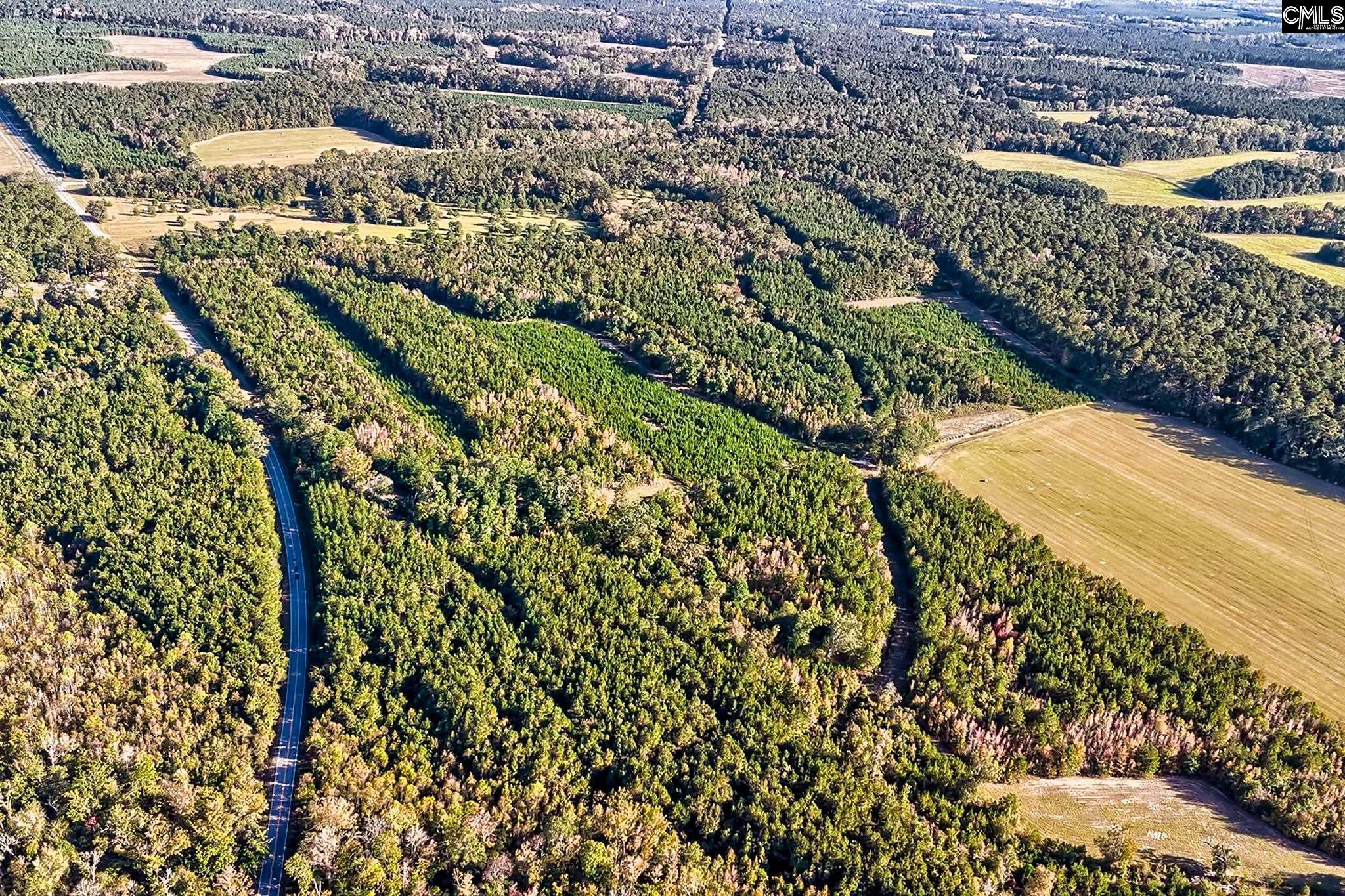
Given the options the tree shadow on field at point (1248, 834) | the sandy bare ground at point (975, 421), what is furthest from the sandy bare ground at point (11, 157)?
the tree shadow on field at point (1248, 834)

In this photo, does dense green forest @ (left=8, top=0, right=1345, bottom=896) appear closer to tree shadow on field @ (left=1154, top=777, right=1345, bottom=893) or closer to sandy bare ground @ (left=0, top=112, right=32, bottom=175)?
tree shadow on field @ (left=1154, top=777, right=1345, bottom=893)

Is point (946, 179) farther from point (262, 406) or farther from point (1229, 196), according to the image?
point (262, 406)

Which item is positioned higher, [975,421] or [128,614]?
[975,421]

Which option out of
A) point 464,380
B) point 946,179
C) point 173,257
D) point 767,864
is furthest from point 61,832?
point 946,179

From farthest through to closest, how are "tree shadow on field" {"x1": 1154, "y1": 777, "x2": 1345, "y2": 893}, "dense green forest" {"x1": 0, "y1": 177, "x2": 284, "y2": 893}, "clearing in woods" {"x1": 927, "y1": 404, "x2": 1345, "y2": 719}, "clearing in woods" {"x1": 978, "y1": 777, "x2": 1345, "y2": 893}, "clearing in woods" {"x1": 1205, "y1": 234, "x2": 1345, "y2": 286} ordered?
"clearing in woods" {"x1": 1205, "y1": 234, "x2": 1345, "y2": 286} < "clearing in woods" {"x1": 927, "y1": 404, "x2": 1345, "y2": 719} < "clearing in woods" {"x1": 978, "y1": 777, "x2": 1345, "y2": 893} < "tree shadow on field" {"x1": 1154, "y1": 777, "x2": 1345, "y2": 893} < "dense green forest" {"x1": 0, "y1": 177, "x2": 284, "y2": 893}

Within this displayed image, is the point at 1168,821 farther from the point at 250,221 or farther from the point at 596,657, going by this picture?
the point at 250,221

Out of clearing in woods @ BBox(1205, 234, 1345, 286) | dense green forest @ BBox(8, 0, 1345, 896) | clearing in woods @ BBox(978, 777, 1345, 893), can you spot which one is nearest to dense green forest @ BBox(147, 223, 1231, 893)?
dense green forest @ BBox(8, 0, 1345, 896)

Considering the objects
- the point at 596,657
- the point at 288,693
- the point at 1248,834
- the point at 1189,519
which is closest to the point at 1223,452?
the point at 1189,519
